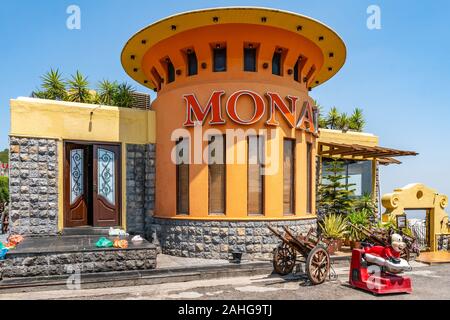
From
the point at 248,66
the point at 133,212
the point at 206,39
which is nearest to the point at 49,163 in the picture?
the point at 133,212

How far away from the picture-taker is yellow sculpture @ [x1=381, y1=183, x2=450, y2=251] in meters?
15.9

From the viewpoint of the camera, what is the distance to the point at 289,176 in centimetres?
1326

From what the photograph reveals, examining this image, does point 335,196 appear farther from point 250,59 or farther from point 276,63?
point 250,59

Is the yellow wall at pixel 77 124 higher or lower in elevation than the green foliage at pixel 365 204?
higher

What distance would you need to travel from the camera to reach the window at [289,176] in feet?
42.9

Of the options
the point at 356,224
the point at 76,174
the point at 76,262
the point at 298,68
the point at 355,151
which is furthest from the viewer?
the point at 355,151

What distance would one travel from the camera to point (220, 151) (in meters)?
12.5

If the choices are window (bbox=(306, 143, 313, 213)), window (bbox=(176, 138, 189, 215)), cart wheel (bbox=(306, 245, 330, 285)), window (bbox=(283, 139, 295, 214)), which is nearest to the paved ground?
cart wheel (bbox=(306, 245, 330, 285))

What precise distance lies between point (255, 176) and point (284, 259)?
3161mm

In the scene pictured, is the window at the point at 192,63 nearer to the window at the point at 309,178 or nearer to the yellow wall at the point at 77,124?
the yellow wall at the point at 77,124

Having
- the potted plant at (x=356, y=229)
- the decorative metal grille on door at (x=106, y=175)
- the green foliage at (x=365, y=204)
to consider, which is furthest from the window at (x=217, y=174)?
the green foliage at (x=365, y=204)

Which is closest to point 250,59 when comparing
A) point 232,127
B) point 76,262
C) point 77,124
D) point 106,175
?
point 232,127

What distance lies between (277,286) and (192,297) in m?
2.40

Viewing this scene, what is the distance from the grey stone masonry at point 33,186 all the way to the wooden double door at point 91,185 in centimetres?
47
